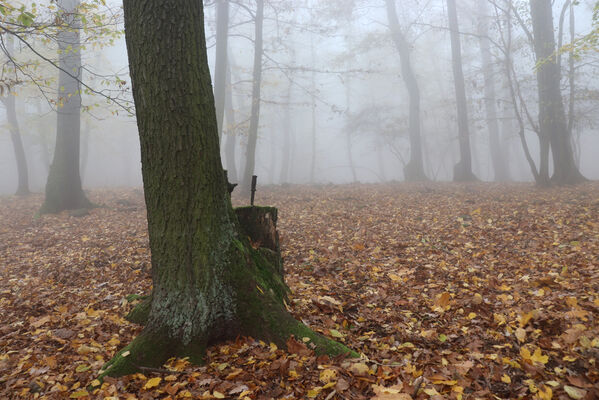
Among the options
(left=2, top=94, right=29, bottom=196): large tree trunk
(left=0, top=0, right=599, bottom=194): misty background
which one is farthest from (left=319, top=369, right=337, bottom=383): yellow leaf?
(left=2, top=94, right=29, bottom=196): large tree trunk

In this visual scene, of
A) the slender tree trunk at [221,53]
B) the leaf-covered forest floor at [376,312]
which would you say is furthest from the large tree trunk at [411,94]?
the leaf-covered forest floor at [376,312]

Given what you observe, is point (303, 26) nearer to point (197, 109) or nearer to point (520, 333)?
point (197, 109)

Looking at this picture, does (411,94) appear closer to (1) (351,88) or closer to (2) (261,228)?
(1) (351,88)

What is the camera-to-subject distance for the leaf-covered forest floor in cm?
273

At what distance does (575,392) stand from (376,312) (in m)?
1.90

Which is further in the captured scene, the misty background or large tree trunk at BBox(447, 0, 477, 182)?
large tree trunk at BBox(447, 0, 477, 182)

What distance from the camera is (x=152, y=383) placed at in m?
2.83

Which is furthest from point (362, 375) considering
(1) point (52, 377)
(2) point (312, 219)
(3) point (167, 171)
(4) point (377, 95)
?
(4) point (377, 95)

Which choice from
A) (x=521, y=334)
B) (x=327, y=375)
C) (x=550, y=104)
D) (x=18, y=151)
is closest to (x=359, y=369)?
(x=327, y=375)

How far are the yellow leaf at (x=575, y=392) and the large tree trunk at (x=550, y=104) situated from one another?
12.0 m

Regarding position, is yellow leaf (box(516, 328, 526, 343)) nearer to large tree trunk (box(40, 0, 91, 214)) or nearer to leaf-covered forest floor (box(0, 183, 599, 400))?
leaf-covered forest floor (box(0, 183, 599, 400))

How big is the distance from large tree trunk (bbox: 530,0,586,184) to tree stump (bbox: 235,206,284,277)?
1143 centimetres

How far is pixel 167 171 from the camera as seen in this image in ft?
10.6

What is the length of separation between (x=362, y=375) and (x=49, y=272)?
562 centimetres
